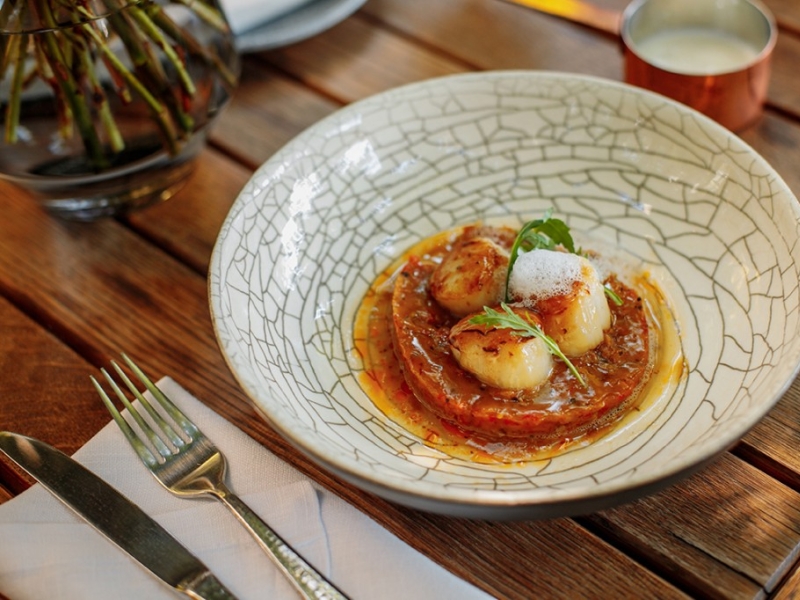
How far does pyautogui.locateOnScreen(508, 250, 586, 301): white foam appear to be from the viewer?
3.80 ft

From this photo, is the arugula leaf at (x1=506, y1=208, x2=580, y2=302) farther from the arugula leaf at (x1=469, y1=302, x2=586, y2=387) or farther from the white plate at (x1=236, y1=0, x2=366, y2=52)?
the white plate at (x1=236, y1=0, x2=366, y2=52)

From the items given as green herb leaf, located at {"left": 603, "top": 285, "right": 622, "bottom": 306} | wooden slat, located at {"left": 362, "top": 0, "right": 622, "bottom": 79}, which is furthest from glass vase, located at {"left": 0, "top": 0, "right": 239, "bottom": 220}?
green herb leaf, located at {"left": 603, "top": 285, "right": 622, "bottom": 306}

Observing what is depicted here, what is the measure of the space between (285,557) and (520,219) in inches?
27.4

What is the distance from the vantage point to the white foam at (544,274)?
116 centimetres

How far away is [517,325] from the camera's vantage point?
1.09m

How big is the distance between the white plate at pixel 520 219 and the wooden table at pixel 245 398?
91mm

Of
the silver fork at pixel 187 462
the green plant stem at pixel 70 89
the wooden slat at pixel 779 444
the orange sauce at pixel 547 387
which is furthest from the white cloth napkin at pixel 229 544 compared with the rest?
the green plant stem at pixel 70 89

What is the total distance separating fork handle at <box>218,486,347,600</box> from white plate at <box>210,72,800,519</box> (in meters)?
0.13

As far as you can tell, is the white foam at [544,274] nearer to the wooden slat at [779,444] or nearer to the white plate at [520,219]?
the white plate at [520,219]

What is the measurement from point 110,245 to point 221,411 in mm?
476

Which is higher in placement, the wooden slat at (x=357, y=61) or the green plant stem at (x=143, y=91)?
the green plant stem at (x=143, y=91)

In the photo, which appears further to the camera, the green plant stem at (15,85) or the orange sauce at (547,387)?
the green plant stem at (15,85)

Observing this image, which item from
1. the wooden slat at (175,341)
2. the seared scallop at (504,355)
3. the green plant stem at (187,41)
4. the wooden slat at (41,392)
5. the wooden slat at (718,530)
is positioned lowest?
the wooden slat at (41,392)

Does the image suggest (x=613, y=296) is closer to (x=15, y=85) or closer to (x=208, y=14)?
(x=208, y=14)
